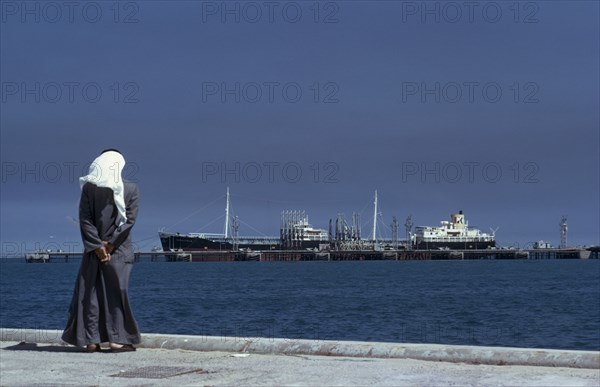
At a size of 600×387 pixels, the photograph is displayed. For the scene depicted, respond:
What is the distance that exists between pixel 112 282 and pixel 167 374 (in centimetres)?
139

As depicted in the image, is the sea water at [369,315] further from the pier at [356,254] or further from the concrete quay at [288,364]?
the pier at [356,254]

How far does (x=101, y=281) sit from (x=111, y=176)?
76 cm

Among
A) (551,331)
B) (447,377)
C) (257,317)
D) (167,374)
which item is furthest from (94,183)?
(257,317)

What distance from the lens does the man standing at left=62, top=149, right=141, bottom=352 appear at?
6945 millimetres

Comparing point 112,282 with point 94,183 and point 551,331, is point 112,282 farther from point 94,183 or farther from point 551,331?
point 551,331

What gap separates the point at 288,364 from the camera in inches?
244

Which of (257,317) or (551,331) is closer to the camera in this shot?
(551,331)

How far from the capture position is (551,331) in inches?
1114

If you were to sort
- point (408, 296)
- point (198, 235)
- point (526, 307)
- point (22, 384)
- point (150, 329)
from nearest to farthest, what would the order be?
1. point (22, 384)
2. point (150, 329)
3. point (526, 307)
4. point (408, 296)
5. point (198, 235)

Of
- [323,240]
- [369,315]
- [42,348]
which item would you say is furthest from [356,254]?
[42,348]

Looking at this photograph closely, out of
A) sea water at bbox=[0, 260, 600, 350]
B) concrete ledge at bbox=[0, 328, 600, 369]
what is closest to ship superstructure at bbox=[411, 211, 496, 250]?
sea water at bbox=[0, 260, 600, 350]

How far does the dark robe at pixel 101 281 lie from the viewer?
6.94 metres

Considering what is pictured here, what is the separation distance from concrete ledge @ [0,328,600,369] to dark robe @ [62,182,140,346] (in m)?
0.45

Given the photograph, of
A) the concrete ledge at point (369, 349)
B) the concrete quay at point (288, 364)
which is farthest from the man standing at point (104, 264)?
the concrete ledge at point (369, 349)
